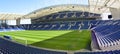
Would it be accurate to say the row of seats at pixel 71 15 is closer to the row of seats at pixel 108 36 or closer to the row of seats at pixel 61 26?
the row of seats at pixel 61 26

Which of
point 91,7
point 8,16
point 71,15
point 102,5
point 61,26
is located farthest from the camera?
point 8,16

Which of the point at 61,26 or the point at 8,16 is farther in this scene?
the point at 8,16

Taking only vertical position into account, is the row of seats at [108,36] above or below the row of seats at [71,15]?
below

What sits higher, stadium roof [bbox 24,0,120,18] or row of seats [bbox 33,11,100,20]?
stadium roof [bbox 24,0,120,18]

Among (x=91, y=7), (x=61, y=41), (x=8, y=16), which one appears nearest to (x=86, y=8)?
(x=91, y=7)

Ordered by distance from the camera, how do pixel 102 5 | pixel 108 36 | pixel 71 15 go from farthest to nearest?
pixel 71 15 → pixel 102 5 → pixel 108 36

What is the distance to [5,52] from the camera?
40.5 feet

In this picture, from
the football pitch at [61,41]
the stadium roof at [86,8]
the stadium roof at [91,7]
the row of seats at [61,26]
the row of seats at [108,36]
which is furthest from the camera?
the row of seats at [61,26]

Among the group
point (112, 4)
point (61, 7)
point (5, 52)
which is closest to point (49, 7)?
point (61, 7)

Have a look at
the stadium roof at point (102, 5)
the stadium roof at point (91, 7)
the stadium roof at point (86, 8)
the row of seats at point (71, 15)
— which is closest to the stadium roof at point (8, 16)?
the stadium roof at point (86, 8)

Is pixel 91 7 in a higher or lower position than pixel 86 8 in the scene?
higher

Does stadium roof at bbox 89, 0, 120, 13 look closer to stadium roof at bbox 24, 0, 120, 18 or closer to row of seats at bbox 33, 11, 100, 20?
stadium roof at bbox 24, 0, 120, 18

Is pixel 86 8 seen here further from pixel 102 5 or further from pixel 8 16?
pixel 8 16

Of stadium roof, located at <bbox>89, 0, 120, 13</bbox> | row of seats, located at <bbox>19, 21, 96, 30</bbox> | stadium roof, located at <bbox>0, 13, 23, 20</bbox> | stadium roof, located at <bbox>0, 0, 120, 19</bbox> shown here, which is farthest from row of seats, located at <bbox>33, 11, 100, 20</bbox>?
stadium roof, located at <bbox>0, 13, 23, 20</bbox>
